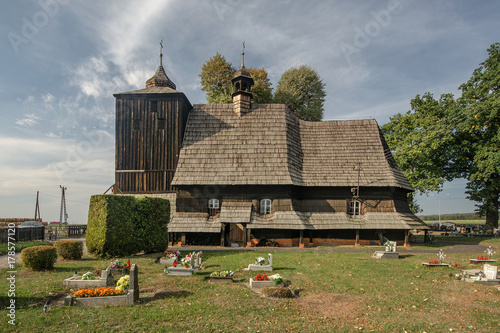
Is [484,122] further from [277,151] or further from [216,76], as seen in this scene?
[216,76]

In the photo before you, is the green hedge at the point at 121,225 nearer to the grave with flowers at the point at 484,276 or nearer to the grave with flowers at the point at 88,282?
the grave with flowers at the point at 88,282

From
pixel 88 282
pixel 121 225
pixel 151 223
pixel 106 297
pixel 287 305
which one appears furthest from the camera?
pixel 151 223

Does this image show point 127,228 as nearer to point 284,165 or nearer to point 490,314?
point 284,165

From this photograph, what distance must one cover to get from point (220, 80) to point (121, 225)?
28.2m

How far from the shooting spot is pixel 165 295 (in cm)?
1057

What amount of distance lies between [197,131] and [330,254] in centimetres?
1564

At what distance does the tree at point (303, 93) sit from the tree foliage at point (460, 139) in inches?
505

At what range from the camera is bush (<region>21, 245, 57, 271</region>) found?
13719mm

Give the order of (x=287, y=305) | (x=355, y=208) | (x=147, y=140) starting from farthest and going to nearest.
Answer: (x=147, y=140) < (x=355, y=208) < (x=287, y=305)

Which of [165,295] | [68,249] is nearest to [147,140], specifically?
[68,249]

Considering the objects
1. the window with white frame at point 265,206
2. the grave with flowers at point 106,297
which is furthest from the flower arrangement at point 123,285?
the window with white frame at point 265,206

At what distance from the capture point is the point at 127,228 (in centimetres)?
1828

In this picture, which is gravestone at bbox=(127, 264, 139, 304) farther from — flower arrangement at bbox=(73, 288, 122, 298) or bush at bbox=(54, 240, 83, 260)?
bush at bbox=(54, 240, 83, 260)

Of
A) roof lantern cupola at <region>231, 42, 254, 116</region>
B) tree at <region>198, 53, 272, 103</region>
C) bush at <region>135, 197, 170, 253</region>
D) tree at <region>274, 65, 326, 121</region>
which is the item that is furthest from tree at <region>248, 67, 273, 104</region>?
bush at <region>135, 197, 170, 253</region>
